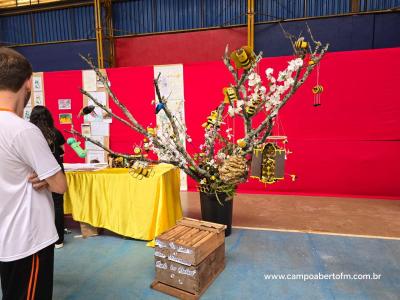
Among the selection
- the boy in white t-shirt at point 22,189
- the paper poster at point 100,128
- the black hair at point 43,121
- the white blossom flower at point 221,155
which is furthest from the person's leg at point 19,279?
the paper poster at point 100,128

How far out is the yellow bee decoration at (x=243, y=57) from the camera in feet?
6.93

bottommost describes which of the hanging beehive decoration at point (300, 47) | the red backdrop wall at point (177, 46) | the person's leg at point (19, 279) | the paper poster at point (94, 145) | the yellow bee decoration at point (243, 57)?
the person's leg at point (19, 279)

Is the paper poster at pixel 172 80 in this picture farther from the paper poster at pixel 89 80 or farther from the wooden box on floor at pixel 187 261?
the wooden box on floor at pixel 187 261

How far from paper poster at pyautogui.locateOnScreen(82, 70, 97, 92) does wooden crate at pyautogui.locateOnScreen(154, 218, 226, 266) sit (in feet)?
11.3

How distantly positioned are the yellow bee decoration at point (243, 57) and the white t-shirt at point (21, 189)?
1.43m

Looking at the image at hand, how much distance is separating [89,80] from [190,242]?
12.6ft

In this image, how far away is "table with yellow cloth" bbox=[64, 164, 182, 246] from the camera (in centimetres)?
280

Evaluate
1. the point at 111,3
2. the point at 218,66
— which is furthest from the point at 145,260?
the point at 111,3

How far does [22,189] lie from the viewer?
3.67ft

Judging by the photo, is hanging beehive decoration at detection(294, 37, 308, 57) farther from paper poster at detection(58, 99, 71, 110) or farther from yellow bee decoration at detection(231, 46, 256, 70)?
paper poster at detection(58, 99, 71, 110)

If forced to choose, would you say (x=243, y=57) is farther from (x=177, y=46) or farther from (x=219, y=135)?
(x=177, y=46)

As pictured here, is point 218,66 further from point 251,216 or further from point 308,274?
point 308,274

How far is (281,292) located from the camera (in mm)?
2082

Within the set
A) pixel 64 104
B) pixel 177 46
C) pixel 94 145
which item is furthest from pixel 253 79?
pixel 177 46
